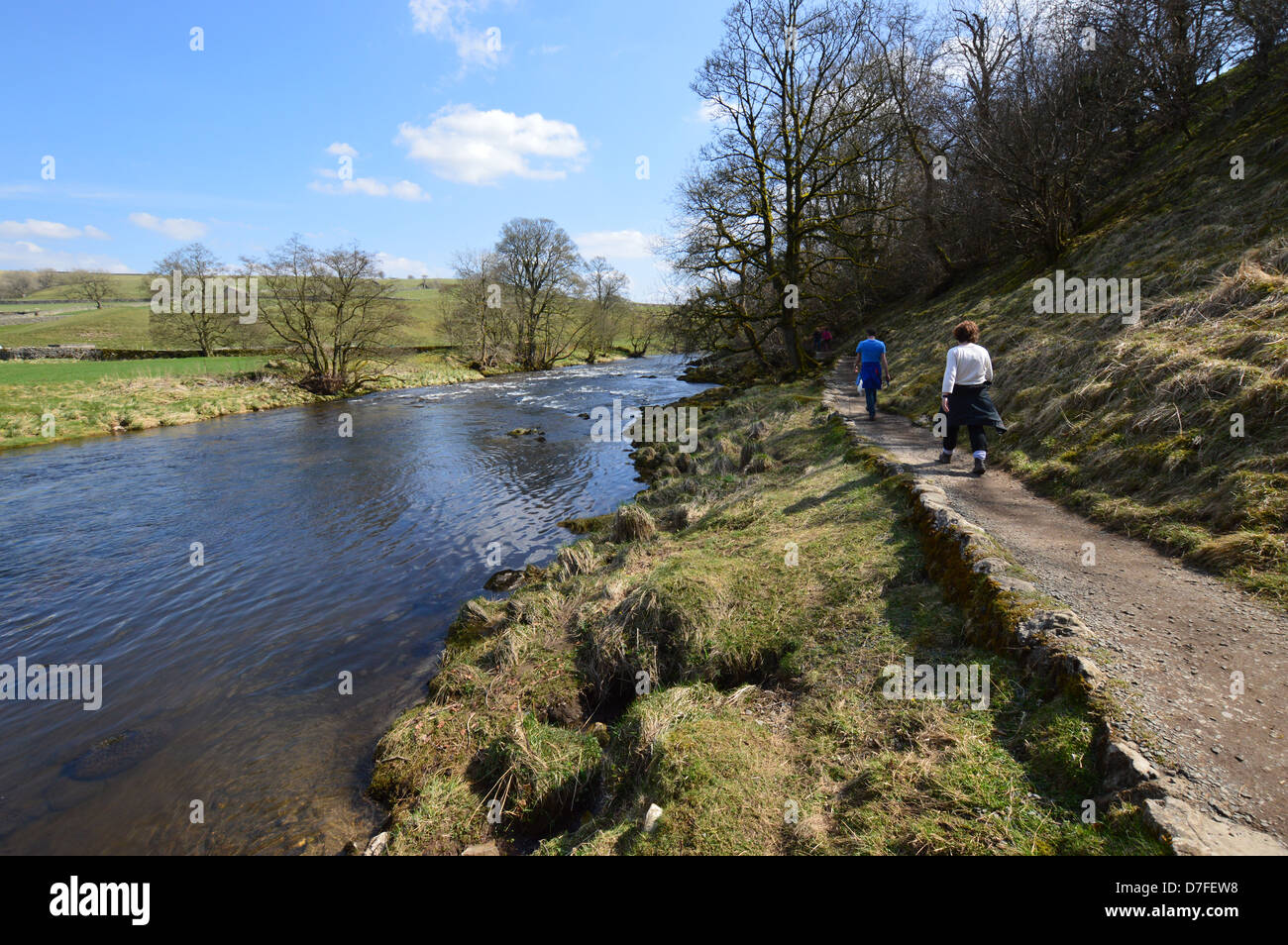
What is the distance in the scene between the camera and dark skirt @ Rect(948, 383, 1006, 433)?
795 centimetres

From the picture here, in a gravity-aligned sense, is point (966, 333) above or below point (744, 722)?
→ above

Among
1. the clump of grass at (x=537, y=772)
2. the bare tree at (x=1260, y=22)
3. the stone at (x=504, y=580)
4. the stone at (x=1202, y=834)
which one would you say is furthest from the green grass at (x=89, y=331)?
the bare tree at (x=1260, y=22)

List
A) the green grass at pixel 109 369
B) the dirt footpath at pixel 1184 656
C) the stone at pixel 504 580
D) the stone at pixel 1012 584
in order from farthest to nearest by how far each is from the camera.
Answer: the green grass at pixel 109 369 < the stone at pixel 504 580 < the stone at pixel 1012 584 < the dirt footpath at pixel 1184 656

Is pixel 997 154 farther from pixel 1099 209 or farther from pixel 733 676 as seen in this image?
pixel 733 676

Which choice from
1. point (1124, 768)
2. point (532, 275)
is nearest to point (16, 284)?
point (532, 275)

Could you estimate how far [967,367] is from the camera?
26.1ft

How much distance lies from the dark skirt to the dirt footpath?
2137 millimetres

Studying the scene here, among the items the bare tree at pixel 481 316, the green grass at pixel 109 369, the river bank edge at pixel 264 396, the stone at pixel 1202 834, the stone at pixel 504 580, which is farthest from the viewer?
the bare tree at pixel 481 316

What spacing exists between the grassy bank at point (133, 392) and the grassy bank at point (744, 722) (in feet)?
93.7

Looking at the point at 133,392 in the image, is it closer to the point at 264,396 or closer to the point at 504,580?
the point at 264,396

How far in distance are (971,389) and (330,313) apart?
38168mm

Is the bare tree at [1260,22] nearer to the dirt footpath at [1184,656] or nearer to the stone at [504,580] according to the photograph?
the dirt footpath at [1184,656]

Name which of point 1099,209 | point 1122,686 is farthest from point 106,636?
point 1099,209

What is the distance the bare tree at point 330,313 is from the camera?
33.5 metres
